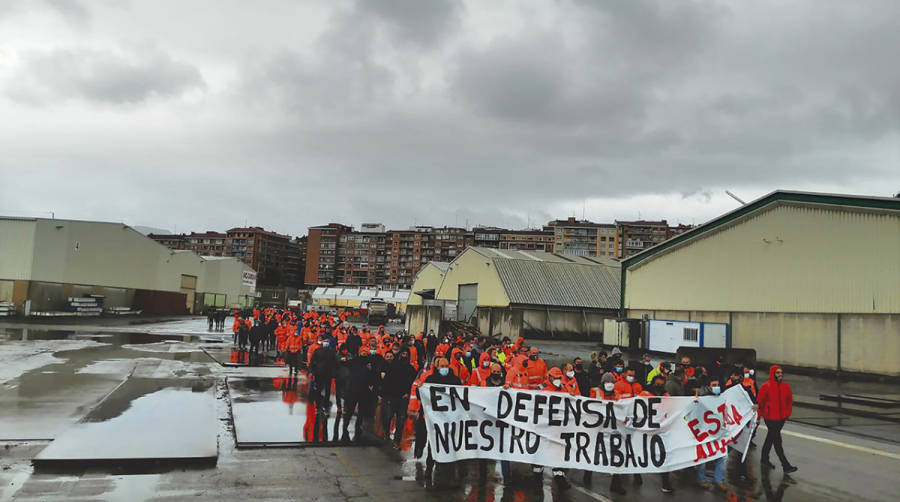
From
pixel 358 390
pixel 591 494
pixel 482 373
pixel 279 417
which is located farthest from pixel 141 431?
pixel 591 494

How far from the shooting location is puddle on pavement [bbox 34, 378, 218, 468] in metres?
9.28

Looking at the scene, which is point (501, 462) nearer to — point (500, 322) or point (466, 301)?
point (500, 322)

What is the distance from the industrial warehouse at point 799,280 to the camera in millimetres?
25422

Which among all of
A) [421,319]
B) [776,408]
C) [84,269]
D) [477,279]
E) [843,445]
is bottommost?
[843,445]

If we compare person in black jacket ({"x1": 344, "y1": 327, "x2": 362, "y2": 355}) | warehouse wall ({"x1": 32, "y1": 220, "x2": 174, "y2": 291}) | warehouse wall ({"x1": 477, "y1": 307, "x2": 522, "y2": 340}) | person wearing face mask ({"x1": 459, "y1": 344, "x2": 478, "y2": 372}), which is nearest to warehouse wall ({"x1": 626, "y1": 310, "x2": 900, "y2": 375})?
warehouse wall ({"x1": 477, "y1": 307, "x2": 522, "y2": 340})

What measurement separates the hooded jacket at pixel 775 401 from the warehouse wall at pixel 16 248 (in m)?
62.0

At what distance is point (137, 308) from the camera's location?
223 ft

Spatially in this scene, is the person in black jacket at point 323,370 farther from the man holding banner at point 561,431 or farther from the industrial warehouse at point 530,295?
the industrial warehouse at point 530,295

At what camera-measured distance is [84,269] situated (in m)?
59.7

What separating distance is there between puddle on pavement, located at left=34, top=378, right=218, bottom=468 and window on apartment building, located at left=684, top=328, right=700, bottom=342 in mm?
25559

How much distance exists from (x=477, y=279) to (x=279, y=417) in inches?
1719

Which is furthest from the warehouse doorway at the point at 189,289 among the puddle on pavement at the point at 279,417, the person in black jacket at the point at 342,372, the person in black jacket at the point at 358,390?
the person in black jacket at the point at 358,390

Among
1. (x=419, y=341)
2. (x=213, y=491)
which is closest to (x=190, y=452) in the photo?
(x=213, y=491)

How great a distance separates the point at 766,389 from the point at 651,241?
511ft
